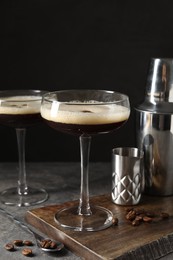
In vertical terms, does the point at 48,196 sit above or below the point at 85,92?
below

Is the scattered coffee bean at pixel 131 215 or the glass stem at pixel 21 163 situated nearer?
the scattered coffee bean at pixel 131 215

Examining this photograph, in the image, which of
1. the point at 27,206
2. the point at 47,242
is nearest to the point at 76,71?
the point at 27,206

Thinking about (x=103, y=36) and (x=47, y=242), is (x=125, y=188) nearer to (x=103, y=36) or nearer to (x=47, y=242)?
(x=47, y=242)

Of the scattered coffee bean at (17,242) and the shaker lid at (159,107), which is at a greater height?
the shaker lid at (159,107)

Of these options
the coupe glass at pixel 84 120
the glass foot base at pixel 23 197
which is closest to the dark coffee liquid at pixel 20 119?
the coupe glass at pixel 84 120

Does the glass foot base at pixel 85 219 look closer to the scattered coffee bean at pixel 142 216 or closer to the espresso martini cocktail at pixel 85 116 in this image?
the scattered coffee bean at pixel 142 216

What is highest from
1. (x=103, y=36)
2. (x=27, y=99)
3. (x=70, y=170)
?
(x=103, y=36)

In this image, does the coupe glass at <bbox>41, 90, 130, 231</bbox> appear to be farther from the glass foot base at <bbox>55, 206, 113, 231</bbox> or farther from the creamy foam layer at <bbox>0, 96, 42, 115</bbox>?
the creamy foam layer at <bbox>0, 96, 42, 115</bbox>

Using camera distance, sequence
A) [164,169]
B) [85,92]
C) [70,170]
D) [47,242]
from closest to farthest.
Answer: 1. [47,242]
2. [85,92]
3. [164,169]
4. [70,170]
